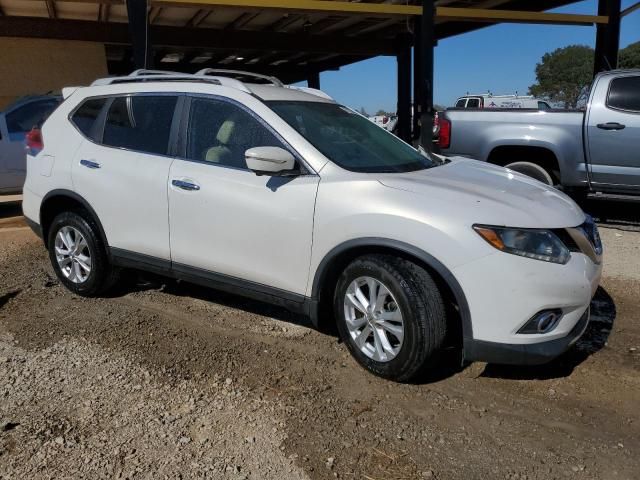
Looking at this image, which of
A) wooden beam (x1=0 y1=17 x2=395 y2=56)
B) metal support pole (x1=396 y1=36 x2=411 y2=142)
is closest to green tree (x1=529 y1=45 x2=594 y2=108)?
metal support pole (x1=396 y1=36 x2=411 y2=142)

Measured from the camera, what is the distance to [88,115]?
486 centimetres

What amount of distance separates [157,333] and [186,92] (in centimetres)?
177

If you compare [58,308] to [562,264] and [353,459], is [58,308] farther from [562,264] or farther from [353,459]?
[562,264]

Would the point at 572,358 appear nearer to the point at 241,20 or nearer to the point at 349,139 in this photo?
the point at 349,139

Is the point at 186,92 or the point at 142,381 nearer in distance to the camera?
the point at 142,381

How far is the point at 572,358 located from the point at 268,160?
2339mm

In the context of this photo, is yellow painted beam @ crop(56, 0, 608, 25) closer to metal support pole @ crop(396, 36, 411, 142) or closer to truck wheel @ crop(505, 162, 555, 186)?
truck wheel @ crop(505, 162, 555, 186)

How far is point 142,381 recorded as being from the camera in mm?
3551

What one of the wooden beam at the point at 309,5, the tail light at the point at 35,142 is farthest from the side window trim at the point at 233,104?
the wooden beam at the point at 309,5

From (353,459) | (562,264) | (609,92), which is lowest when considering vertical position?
(353,459)

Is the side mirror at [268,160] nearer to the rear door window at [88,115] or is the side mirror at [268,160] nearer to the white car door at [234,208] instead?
the white car door at [234,208]

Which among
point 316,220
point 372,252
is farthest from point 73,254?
point 372,252

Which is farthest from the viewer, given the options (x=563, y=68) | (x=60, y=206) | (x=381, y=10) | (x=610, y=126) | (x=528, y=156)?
(x=563, y=68)

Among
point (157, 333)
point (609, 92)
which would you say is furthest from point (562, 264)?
point (609, 92)
